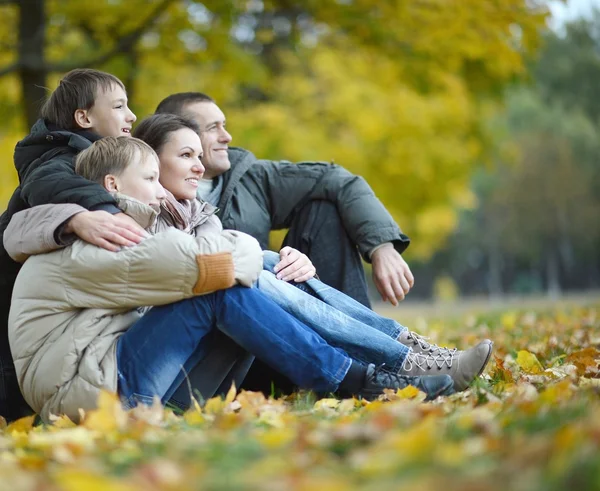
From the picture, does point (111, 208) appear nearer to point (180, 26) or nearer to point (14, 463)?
point (14, 463)

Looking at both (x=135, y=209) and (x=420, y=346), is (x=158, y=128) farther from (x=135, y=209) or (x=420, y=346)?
(x=420, y=346)

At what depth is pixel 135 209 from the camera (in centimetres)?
338

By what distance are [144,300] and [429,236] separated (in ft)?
47.9

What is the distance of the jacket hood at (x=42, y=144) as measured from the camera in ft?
12.0

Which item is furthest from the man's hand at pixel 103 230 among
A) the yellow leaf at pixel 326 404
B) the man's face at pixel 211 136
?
the man's face at pixel 211 136

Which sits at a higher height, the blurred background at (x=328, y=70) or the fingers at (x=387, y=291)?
the blurred background at (x=328, y=70)

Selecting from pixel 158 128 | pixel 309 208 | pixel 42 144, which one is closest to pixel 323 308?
pixel 309 208

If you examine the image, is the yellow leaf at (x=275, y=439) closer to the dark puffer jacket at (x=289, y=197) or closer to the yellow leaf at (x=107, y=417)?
the yellow leaf at (x=107, y=417)

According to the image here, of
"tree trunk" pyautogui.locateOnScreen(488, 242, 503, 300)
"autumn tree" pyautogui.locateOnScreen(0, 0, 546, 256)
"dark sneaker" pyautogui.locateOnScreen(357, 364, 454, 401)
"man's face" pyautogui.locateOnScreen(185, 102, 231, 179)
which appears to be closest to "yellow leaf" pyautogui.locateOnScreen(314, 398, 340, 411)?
"dark sneaker" pyautogui.locateOnScreen(357, 364, 454, 401)

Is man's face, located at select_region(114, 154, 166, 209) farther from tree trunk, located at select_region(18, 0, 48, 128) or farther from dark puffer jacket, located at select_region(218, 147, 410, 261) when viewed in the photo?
tree trunk, located at select_region(18, 0, 48, 128)

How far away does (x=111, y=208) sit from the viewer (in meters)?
3.31

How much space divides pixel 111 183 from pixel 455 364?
155 cm

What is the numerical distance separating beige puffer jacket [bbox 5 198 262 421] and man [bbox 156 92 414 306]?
1250 mm

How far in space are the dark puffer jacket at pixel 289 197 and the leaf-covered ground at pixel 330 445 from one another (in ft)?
3.92
